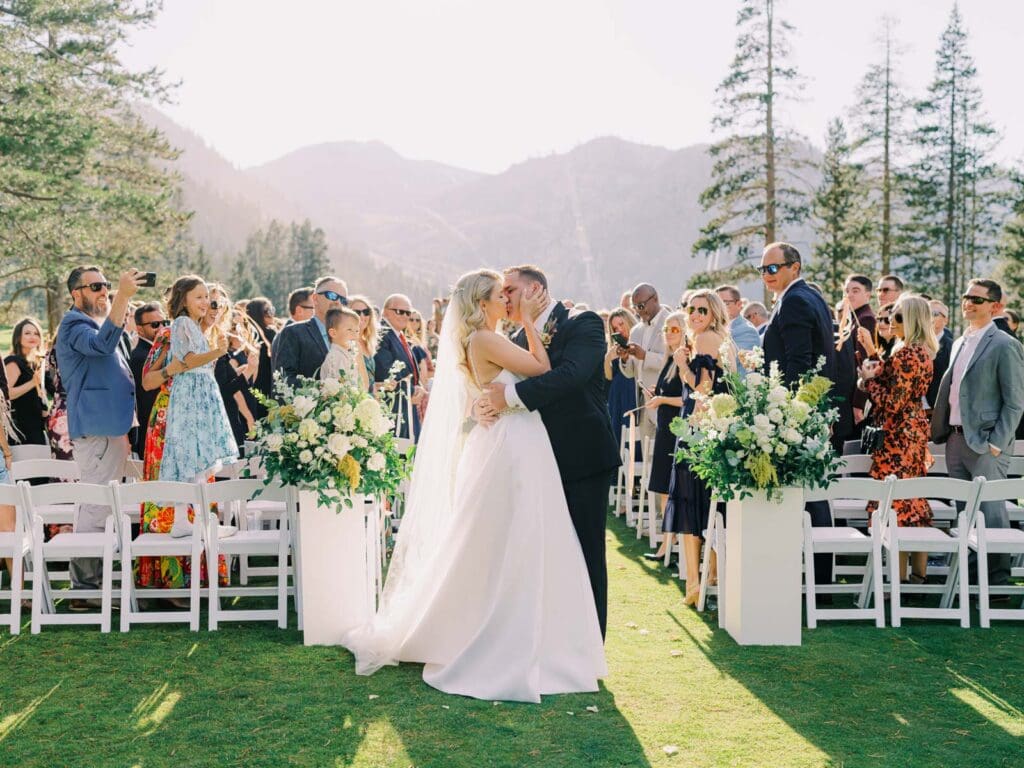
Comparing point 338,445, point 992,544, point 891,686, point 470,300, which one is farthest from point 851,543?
point 338,445

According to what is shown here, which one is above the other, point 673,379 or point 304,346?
point 304,346

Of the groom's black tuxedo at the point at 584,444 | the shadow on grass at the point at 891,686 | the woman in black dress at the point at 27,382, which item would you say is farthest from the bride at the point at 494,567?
the woman in black dress at the point at 27,382

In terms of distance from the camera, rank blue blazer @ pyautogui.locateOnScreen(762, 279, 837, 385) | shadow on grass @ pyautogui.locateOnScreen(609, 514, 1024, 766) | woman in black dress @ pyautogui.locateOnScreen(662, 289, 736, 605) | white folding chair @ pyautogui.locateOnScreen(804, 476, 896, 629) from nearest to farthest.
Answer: shadow on grass @ pyautogui.locateOnScreen(609, 514, 1024, 766) < white folding chair @ pyautogui.locateOnScreen(804, 476, 896, 629) < blue blazer @ pyautogui.locateOnScreen(762, 279, 837, 385) < woman in black dress @ pyautogui.locateOnScreen(662, 289, 736, 605)

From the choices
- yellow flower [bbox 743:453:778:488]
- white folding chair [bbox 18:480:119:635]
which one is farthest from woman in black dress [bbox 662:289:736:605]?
white folding chair [bbox 18:480:119:635]

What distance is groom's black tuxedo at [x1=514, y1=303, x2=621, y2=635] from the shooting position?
598 centimetres

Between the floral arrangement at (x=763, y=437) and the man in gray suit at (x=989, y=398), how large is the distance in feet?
5.80

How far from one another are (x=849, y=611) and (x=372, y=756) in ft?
12.2

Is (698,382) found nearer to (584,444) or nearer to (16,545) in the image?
(584,444)

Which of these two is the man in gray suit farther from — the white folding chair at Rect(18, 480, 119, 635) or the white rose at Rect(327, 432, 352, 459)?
the white folding chair at Rect(18, 480, 119, 635)

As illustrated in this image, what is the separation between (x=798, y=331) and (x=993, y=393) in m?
1.66

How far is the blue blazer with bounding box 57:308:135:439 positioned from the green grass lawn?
1.60 meters

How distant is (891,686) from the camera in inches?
227

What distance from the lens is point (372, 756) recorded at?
475 centimetres

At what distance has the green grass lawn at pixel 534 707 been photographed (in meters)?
4.79
